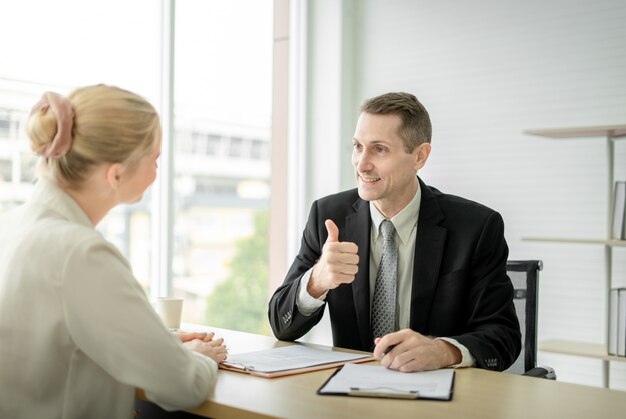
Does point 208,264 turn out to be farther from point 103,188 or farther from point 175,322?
point 103,188

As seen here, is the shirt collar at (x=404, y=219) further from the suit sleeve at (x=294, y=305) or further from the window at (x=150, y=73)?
the window at (x=150, y=73)

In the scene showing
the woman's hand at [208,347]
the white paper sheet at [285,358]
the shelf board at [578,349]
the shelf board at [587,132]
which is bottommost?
the shelf board at [578,349]

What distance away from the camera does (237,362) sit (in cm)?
166

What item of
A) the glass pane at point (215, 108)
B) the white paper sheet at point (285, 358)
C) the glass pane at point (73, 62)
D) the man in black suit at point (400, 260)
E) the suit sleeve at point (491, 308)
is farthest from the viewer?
the glass pane at point (215, 108)

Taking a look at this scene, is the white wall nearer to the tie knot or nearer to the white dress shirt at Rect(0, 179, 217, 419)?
the tie knot

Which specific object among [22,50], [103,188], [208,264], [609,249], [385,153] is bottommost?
[208,264]

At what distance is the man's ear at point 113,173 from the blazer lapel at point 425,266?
3.40ft

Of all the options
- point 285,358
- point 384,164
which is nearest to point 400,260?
point 384,164

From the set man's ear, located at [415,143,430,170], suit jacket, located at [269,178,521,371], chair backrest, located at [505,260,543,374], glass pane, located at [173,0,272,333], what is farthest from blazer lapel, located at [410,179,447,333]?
glass pane, located at [173,0,272,333]

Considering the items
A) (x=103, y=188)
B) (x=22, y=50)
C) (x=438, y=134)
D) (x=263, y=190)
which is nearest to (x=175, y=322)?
(x=103, y=188)

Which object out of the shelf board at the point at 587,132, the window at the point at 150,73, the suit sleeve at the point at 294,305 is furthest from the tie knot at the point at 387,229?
the shelf board at the point at 587,132

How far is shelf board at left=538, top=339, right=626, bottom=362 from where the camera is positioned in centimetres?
316

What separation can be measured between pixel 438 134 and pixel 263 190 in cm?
390

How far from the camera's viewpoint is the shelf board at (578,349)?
316 centimetres
